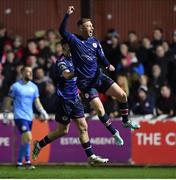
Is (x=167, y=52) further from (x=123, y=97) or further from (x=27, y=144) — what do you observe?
(x=123, y=97)

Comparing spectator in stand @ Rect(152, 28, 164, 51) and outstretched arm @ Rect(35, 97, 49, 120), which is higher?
spectator in stand @ Rect(152, 28, 164, 51)

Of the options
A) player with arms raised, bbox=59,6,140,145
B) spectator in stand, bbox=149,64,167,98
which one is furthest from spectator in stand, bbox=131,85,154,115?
player with arms raised, bbox=59,6,140,145

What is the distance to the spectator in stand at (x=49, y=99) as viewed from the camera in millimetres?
25312

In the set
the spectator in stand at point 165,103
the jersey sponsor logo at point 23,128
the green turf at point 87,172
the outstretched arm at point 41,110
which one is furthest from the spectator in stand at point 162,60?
the jersey sponsor logo at point 23,128

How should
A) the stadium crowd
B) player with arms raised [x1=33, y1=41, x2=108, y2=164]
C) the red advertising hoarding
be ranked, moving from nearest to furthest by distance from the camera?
player with arms raised [x1=33, y1=41, x2=108, y2=164] < the red advertising hoarding < the stadium crowd

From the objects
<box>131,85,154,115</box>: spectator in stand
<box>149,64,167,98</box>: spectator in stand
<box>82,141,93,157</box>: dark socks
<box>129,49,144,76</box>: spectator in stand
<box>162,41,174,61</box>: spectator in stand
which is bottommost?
<box>82,141,93,157</box>: dark socks

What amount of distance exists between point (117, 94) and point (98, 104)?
0.45m

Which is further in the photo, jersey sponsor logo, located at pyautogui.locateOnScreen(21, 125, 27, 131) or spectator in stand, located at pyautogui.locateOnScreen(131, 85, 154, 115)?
spectator in stand, located at pyautogui.locateOnScreen(131, 85, 154, 115)

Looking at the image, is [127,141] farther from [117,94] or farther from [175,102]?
[117,94]

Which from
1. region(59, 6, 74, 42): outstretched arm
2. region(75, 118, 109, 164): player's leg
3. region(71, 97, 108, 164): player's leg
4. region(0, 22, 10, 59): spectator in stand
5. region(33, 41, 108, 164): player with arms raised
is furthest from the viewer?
region(0, 22, 10, 59): spectator in stand

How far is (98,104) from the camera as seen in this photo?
62.8ft

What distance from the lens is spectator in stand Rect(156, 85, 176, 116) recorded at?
81.5 ft

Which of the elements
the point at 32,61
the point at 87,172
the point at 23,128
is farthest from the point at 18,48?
the point at 87,172

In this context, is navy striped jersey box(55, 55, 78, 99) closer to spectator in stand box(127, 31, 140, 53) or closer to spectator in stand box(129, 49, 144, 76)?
spectator in stand box(129, 49, 144, 76)
